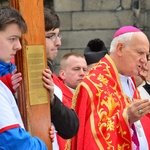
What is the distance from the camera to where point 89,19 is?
381 inches

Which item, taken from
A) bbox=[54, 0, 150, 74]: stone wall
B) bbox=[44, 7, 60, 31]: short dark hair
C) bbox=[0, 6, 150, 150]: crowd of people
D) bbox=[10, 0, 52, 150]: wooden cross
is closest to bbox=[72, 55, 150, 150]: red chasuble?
bbox=[0, 6, 150, 150]: crowd of people

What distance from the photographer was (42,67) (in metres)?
3.24

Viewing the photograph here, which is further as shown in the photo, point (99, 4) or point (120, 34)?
point (99, 4)

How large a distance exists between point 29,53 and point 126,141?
1.34 metres

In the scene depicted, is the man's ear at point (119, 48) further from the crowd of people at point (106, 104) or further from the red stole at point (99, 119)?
the red stole at point (99, 119)

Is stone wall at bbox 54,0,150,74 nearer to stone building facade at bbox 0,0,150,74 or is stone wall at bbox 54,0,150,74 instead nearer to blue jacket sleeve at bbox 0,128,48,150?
stone building facade at bbox 0,0,150,74

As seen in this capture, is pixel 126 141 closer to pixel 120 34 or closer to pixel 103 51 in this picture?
pixel 120 34

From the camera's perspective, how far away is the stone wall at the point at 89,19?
9.66 m

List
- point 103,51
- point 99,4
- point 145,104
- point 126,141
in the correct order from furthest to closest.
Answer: point 99,4 < point 103,51 < point 126,141 < point 145,104

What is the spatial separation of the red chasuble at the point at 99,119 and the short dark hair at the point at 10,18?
1.31 meters

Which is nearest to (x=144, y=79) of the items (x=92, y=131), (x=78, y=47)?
(x=92, y=131)

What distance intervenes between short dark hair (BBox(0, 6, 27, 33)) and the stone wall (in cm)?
659

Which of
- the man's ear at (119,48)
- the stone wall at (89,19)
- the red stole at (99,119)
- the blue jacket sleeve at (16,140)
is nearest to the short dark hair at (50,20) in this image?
the red stole at (99,119)

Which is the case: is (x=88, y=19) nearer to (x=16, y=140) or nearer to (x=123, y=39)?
(x=123, y=39)
